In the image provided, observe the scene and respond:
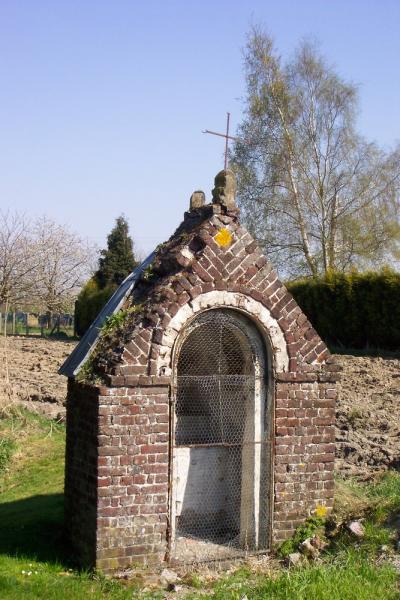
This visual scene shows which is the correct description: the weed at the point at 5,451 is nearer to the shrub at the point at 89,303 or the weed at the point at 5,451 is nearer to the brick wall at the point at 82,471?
the brick wall at the point at 82,471

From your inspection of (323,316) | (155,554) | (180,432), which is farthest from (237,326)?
(323,316)

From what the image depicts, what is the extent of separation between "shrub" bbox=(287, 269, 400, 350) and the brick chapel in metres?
14.8

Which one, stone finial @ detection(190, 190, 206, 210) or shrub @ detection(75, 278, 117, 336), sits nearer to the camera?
stone finial @ detection(190, 190, 206, 210)

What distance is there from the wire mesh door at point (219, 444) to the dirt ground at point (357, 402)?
3361 mm

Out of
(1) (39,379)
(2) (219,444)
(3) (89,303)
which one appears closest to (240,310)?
(2) (219,444)

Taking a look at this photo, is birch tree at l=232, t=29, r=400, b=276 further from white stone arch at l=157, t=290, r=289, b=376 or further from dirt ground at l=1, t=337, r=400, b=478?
white stone arch at l=157, t=290, r=289, b=376

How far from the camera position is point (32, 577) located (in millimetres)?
6500

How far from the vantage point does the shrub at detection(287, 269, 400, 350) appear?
21.9 metres

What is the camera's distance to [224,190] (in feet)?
24.1

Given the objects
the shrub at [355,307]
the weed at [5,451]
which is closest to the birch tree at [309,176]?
the shrub at [355,307]

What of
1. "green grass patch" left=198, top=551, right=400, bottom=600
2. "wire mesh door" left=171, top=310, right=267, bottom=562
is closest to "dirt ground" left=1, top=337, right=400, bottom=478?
"wire mesh door" left=171, top=310, right=267, bottom=562

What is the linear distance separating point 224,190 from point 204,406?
7.92ft

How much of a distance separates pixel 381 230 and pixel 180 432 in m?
24.6

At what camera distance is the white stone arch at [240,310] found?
682 cm
